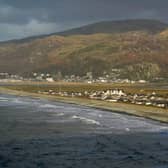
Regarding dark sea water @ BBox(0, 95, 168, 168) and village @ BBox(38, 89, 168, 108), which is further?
village @ BBox(38, 89, 168, 108)

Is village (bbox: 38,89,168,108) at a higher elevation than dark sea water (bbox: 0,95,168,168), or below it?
higher

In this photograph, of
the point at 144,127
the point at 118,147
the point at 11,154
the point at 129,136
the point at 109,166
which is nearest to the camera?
the point at 109,166

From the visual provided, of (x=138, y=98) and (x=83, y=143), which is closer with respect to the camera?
(x=83, y=143)

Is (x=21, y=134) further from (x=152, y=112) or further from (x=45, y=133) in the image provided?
(x=152, y=112)

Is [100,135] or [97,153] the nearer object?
[97,153]

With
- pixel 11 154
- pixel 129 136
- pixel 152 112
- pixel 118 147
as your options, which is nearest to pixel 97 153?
pixel 118 147

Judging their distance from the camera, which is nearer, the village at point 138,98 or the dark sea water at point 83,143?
the dark sea water at point 83,143

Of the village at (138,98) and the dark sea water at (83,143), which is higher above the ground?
the village at (138,98)

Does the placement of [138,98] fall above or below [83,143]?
above
